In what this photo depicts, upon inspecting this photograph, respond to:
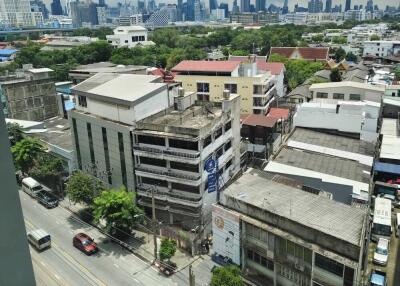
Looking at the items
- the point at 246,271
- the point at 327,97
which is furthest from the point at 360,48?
the point at 246,271

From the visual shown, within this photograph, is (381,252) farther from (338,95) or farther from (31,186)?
(31,186)

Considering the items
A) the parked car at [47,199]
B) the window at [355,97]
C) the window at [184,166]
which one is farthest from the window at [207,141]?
the window at [355,97]

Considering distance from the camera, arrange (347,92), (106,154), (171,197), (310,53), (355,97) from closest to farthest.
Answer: (171,197) → (106,154) → (355,97) → (347,92) → (310,53)

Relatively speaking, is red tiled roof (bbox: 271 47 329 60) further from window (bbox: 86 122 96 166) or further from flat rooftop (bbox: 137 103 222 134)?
window (bbox: 86 122 96 166)

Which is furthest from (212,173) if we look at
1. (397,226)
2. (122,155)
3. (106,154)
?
(397,226)

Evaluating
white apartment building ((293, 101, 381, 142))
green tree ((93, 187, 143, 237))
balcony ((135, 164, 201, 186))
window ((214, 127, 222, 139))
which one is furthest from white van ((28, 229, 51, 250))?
white apartment building ((293, 101, 381, 142))

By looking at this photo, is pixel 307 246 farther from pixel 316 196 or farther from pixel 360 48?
pixel 360 48
